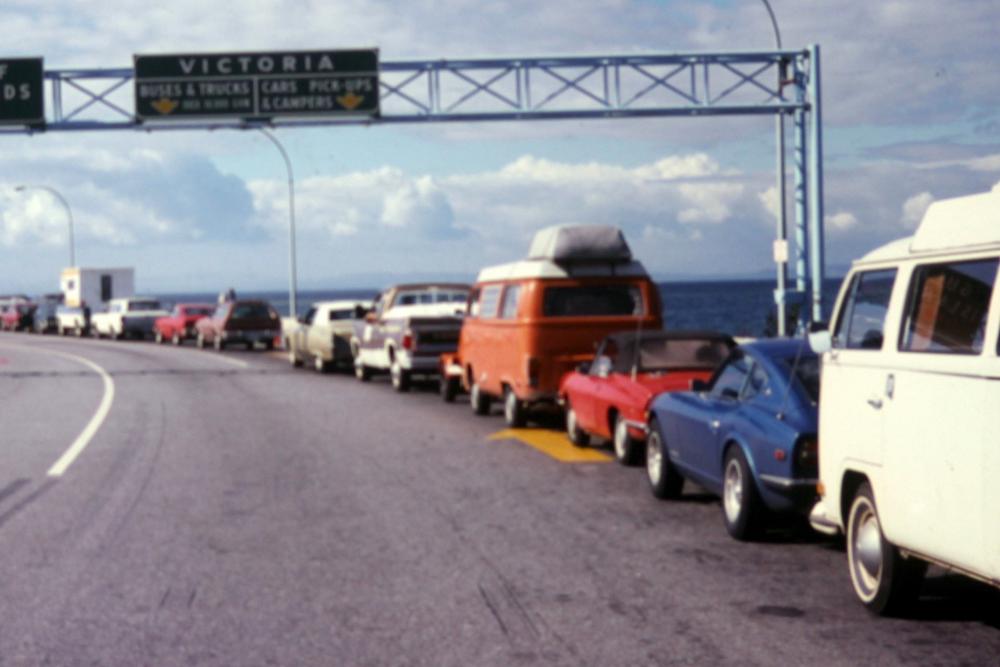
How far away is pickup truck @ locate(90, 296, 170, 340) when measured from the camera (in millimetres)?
59906

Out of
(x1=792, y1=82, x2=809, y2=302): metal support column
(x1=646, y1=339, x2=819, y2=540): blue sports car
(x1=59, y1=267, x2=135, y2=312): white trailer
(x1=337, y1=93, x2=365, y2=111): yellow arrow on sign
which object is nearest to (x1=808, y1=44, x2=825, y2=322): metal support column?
(x1=792, y1=82, x2=809, y2=302): metal support column

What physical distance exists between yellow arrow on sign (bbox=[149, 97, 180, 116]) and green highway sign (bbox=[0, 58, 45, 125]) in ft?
7.84

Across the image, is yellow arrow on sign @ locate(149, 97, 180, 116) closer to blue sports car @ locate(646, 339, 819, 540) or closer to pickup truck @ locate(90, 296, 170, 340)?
blue sports car @ locate(646, 339, 819, 540)

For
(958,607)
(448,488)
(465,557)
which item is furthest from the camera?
(448,488)

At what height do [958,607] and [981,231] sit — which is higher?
[981,231]

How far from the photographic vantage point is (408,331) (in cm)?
2506

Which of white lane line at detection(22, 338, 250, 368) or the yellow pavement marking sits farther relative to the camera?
white lane line at detection(22, 338, 250, 368)

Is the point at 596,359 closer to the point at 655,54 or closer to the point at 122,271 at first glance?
the point at 655,54

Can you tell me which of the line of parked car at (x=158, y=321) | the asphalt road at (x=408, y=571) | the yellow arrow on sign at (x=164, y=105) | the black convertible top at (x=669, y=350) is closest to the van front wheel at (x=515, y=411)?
the asphalt road at (x=408, y=571)

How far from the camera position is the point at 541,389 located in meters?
16.8

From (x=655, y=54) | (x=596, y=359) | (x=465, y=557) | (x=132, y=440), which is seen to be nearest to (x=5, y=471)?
(x=132, y=440)

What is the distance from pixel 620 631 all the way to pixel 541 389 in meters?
9.88

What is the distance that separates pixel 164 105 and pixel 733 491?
966 inches

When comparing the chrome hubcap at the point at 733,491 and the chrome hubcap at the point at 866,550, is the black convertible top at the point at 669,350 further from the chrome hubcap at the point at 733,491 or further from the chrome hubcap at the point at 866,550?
the chrome hubcap at the point at 866,550
